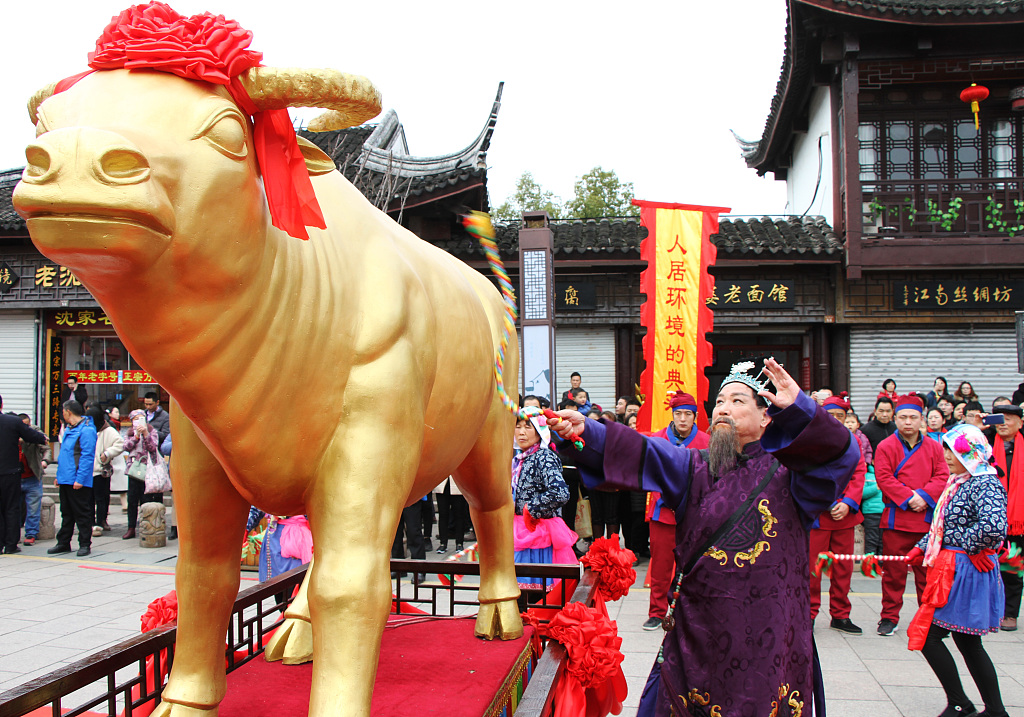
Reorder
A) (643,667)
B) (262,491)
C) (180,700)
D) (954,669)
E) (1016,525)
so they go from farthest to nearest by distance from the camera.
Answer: (1016,525)
(643,667)
(954,669)
(180,700)
(262,491)

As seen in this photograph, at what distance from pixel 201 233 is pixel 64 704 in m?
4.22

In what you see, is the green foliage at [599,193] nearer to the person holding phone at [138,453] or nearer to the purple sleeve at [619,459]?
the person holding phone at [138,453]

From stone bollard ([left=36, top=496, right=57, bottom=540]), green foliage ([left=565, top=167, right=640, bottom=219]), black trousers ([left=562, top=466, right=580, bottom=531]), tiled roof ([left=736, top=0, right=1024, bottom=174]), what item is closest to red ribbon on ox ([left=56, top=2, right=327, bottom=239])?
black trousers ([left=562, top=466, right=580, bottom=531])

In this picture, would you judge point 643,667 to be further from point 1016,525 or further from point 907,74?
point 907,74

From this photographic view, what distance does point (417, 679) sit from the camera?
217cm

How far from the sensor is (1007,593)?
5523mm

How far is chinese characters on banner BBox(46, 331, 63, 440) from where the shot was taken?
11.6m

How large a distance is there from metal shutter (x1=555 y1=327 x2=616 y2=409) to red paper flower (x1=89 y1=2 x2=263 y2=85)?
31.9 feet

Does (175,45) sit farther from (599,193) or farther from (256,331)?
(599,193)

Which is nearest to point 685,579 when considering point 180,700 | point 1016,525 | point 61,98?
point 180,700

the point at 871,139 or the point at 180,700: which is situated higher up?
the point at 871,139

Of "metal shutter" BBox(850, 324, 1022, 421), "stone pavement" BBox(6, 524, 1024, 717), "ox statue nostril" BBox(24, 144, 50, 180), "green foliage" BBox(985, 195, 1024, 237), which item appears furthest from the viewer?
"metal shutter" BBox(850, 324, 1022, 421)

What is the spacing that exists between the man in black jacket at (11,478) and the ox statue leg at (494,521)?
297 inches

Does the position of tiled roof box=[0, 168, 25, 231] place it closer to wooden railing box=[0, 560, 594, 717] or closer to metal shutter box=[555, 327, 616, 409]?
metal shutter box=[555, 327, 616, 409]
